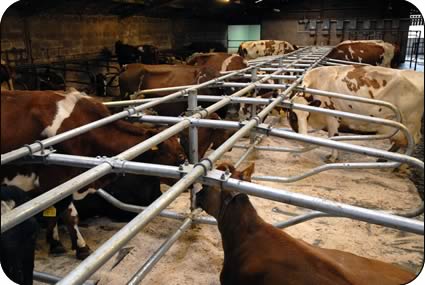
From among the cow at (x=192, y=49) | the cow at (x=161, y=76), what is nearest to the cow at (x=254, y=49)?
the cow at (x=192, y=49)

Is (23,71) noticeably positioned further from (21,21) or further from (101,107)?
(21,21)

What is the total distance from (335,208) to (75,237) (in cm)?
157

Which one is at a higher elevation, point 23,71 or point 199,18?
point 199,18

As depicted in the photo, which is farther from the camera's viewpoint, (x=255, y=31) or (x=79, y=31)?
(x=255, y=31)

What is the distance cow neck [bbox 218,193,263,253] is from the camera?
1331 millimetres

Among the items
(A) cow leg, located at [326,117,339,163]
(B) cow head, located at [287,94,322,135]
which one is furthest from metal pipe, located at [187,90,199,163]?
(A) cow leg, located at [326,117,339,163]

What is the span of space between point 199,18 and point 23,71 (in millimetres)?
2588

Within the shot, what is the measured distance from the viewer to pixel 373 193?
2.57 m

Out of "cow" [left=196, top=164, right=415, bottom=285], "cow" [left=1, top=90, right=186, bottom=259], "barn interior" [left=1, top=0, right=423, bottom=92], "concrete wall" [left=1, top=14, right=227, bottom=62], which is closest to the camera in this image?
"concrete wall" [left=1, top=14, right=227, bottom=62]

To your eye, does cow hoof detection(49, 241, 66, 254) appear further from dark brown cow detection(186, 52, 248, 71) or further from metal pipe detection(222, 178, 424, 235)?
dark brown cow detection(186, 52, 248, 71)

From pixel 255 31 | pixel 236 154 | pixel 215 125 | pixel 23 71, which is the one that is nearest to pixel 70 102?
pixel 23 71

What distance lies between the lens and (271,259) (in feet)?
3.90

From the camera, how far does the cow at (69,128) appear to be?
1.41m

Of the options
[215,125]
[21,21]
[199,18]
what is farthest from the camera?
[199,18]
